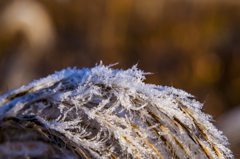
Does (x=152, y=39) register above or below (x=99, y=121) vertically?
above

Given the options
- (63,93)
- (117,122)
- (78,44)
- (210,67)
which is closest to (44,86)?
(63,93)

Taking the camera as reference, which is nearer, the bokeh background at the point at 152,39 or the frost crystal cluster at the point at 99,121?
the frost crystal cluster at the point at 99,121

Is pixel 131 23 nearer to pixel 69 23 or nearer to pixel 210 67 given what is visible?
pixel 69 23

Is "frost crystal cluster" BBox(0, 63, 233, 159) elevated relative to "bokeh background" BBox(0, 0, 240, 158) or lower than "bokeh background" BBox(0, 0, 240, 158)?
lower

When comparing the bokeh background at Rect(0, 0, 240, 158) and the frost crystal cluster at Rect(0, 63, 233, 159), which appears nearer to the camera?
the frost crystal cluster at Rect(0, 63, 233, 159)
